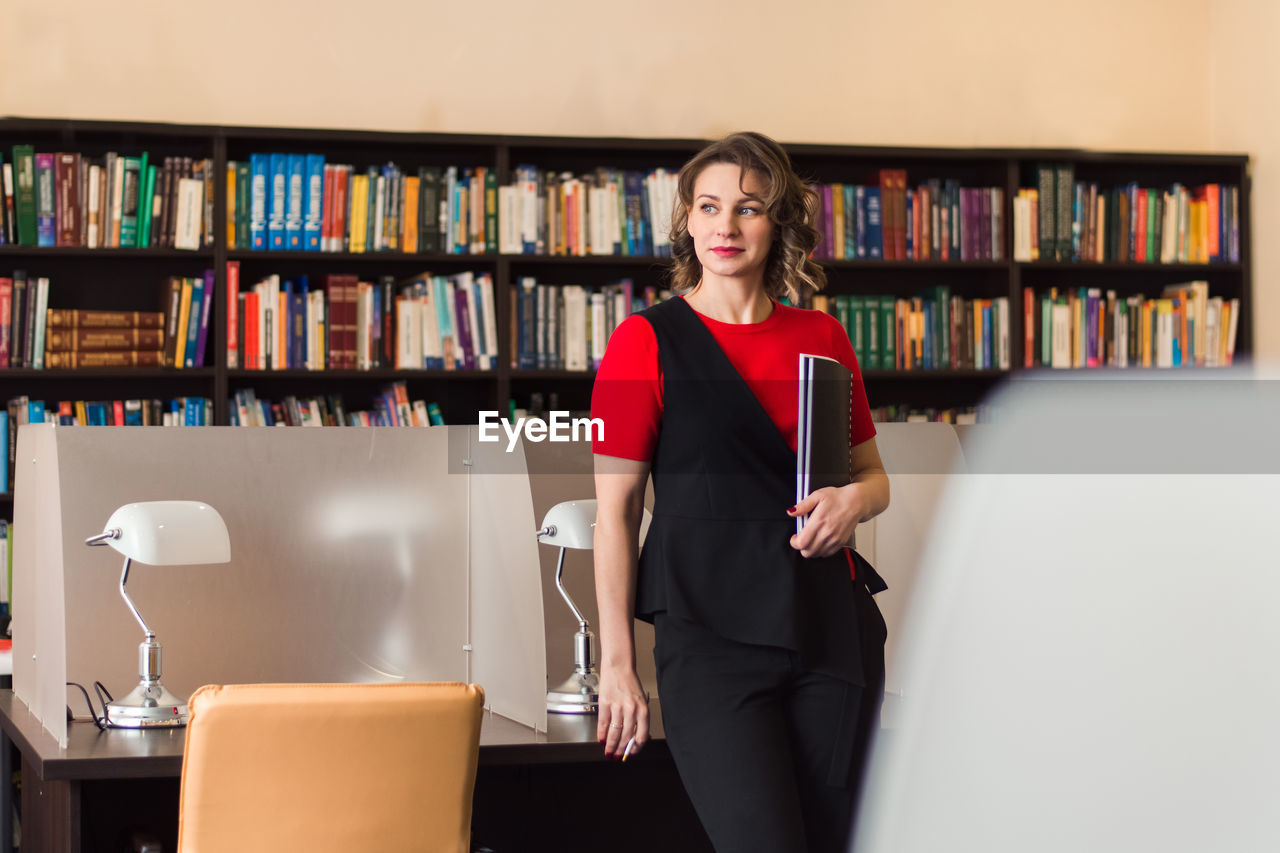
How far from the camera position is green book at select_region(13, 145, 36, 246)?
360 cm

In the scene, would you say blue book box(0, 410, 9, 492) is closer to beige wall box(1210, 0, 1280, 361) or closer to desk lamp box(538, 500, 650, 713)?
desk lamp box(538, 500, 650, 713)

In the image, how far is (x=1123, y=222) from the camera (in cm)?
412

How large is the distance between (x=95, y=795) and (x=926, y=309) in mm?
2979

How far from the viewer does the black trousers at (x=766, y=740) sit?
1.01 meters

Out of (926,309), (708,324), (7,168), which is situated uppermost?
(7,168)

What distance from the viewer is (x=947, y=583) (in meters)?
0.33

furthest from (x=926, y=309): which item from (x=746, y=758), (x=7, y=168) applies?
(x=746, y=758)

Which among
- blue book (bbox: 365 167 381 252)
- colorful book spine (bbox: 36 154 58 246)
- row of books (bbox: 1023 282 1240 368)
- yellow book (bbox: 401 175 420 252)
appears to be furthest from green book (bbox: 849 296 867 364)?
colorful book spine (bbox: 36 154 58 246)

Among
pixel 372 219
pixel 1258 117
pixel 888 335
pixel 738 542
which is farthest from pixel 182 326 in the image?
pixel 1258 117

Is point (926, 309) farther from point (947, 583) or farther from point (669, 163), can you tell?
point (947, 583)

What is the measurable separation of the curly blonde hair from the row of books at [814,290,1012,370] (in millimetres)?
2733

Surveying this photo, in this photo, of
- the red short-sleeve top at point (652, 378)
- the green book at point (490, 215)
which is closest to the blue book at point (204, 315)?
the green book at point (490, 215)

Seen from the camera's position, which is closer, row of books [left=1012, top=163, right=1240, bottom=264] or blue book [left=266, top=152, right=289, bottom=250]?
blue book [left=266, top=152, right=289, bottom=250]

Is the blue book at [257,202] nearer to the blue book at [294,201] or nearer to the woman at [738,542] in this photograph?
the blue book at [294,201]
